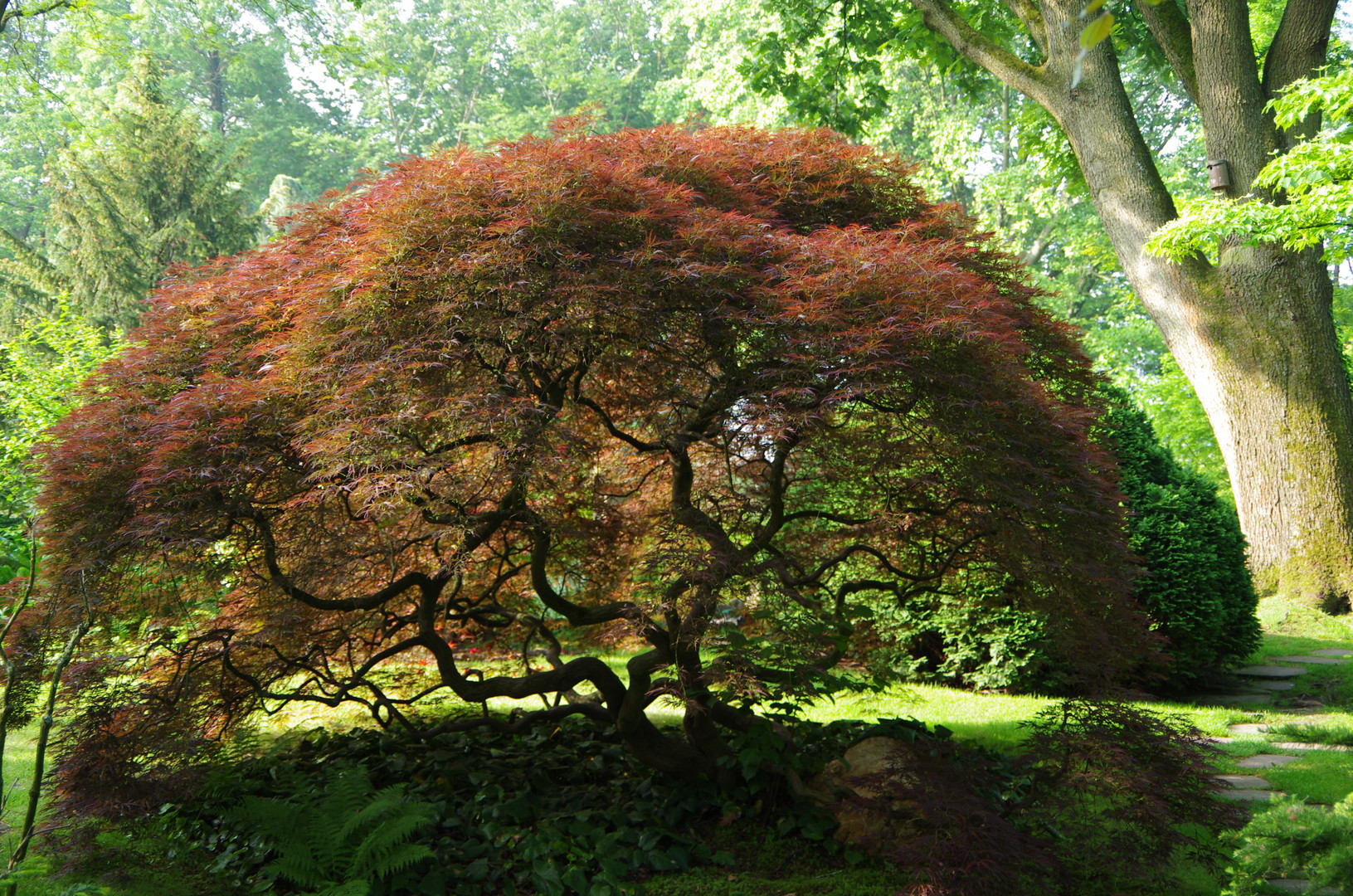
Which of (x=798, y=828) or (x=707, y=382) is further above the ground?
(x=707, y=382)

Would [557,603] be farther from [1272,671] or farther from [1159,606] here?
[1272,671]

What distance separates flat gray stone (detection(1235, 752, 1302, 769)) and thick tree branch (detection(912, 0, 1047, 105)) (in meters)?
5.55

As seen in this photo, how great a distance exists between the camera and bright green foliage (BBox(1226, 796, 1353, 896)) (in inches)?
88.4

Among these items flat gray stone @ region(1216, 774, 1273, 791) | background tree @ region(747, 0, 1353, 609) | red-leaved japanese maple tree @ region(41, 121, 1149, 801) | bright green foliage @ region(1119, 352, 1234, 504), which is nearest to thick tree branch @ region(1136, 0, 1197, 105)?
background tree @ region(747, 0, 1353, 609)

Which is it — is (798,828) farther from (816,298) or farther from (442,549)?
(816,298)

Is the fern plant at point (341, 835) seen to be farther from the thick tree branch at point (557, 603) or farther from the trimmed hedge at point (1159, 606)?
the trimmed hedge at point (1159, 606)

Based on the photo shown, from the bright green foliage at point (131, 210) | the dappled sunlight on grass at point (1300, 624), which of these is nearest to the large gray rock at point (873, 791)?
the dappled sunlight on grass at point (1300, 624)

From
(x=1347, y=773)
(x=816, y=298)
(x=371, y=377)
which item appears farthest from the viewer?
(x=1347, y=773)

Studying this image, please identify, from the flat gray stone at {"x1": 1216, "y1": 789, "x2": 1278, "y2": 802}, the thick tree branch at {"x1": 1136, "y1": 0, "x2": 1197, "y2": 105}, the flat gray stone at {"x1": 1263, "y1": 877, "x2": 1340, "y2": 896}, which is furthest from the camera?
the thick tree branch at {"x1": 1136, "y1": 0, "x2": 1197, "y2": 105}

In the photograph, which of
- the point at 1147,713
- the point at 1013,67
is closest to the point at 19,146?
the point at 1013,67

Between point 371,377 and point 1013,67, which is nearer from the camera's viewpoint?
point 371,377

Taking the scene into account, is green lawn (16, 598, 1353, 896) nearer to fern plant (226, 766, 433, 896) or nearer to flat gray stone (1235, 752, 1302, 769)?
flat gray stone (1235, 752, 1302, 769)

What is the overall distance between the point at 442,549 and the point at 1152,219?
21.1ft

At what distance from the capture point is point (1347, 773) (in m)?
4.44
